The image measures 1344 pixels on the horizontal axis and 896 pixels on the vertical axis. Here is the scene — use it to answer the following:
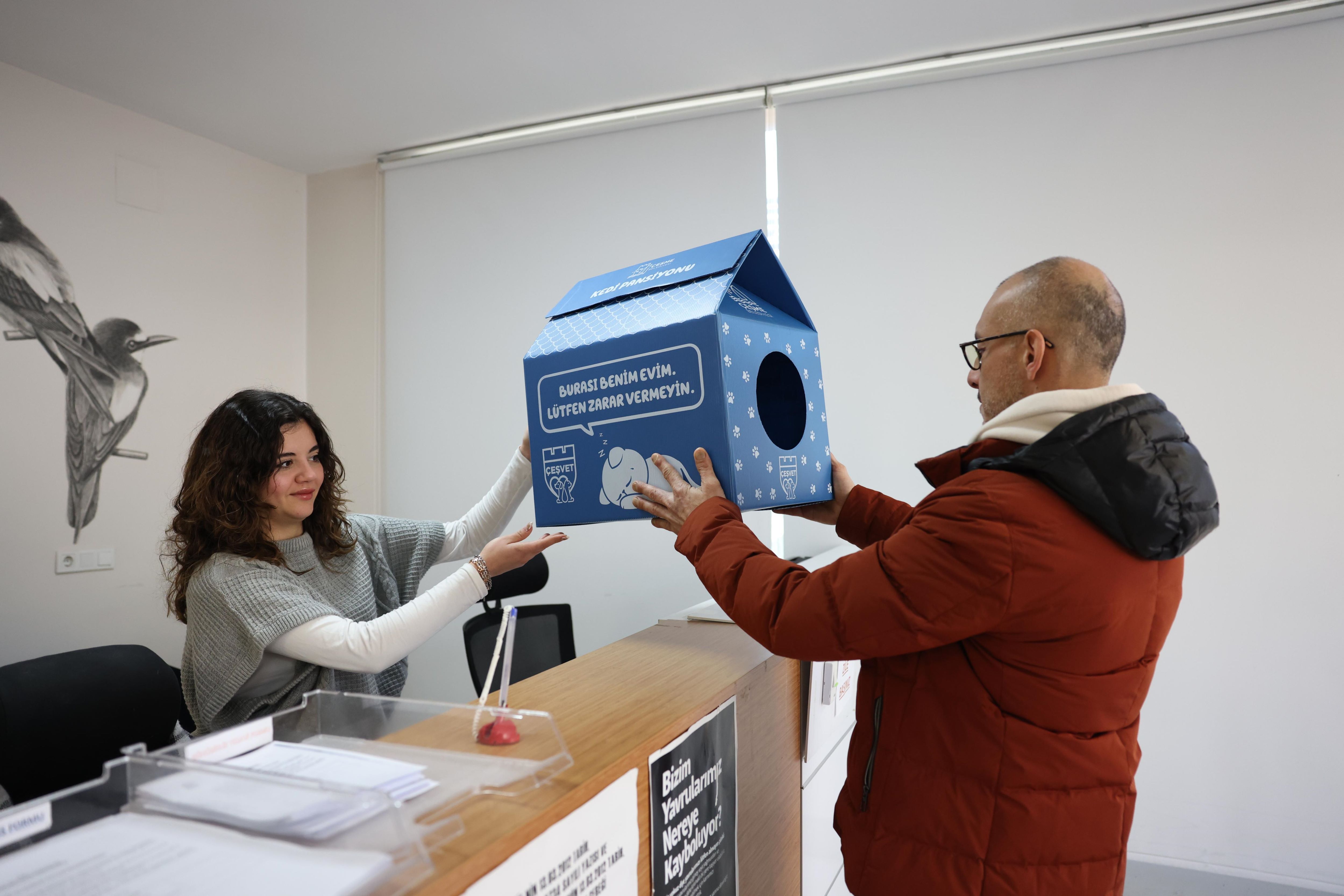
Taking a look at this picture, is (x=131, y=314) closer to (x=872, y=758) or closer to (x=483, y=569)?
(x=483, y=569)

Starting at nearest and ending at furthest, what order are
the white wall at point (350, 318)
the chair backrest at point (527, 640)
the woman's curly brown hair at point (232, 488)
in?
1. the woman's curly brown hair at point (232, 488)
2. the chair backrest at point (527, 640)
3. the white wall at point (350, 318)

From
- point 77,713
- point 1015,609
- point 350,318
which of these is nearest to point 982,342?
point 1015,609

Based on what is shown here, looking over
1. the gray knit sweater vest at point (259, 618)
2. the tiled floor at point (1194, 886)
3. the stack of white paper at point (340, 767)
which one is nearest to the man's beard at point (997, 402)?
the stack of white paper at point (340, 767)

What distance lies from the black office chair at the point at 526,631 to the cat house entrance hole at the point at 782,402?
1.17 meters

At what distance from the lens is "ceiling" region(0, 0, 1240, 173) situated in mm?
2463

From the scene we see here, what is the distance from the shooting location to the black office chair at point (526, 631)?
7.65ft

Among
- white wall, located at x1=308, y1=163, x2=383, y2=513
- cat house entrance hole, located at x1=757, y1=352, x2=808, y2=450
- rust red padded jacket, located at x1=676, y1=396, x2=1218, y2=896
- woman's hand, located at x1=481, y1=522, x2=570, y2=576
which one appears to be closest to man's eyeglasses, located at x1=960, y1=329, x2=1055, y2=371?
rust red padded jacket, located at x1=676, y1=396, x2=1218, y2=896

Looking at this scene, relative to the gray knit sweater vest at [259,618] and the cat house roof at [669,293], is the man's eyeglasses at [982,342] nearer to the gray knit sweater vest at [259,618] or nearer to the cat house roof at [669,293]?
the cat house roof at [669,293]

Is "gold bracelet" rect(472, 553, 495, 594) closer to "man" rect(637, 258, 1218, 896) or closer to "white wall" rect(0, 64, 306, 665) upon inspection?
"man" rect(637, 258, 1218, 896)

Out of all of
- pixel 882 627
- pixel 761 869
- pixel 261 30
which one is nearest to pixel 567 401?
pixel 882 627

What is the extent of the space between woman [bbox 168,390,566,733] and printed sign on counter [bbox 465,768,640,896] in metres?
0.58

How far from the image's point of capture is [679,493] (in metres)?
1.15

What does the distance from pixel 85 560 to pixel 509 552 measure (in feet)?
7.85

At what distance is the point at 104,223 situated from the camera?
3.05 meters
